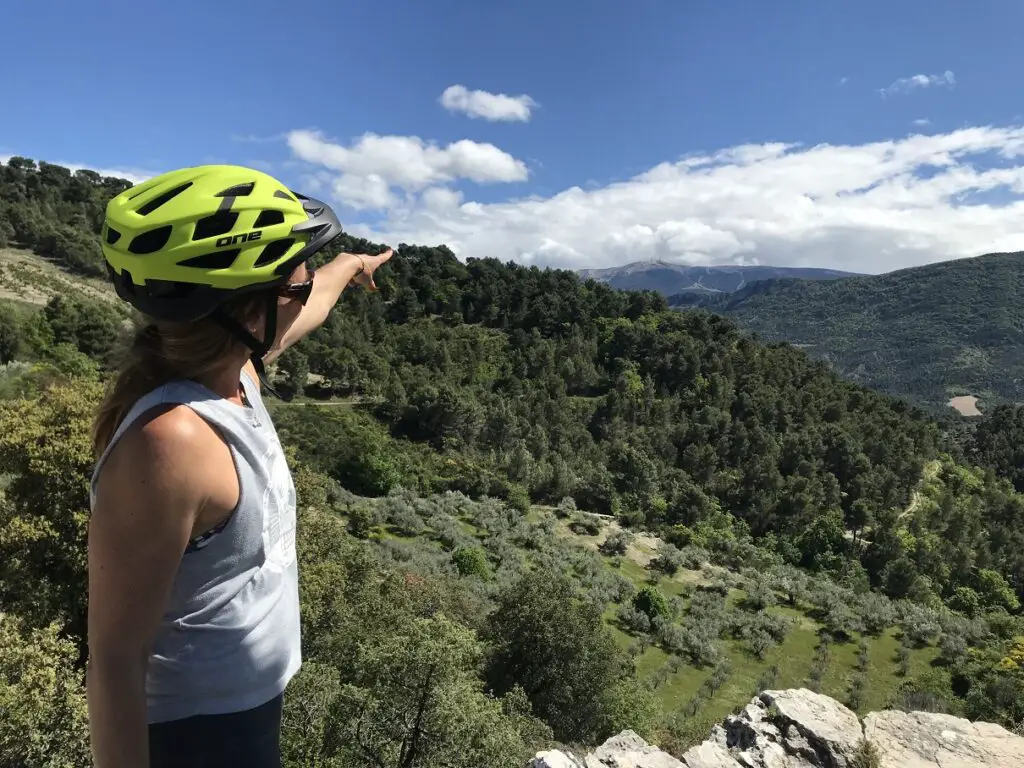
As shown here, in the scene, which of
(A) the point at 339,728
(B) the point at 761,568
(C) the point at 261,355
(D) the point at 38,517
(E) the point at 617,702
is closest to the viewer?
(C) the point at 261,355

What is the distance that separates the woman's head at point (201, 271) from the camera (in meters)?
1.61

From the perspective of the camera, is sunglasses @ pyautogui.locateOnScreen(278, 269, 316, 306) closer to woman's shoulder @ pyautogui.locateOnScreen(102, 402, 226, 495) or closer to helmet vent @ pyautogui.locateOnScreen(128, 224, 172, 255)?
helmet vent @ pyautogui.locateOnScreen(128, 224, 172, 255)

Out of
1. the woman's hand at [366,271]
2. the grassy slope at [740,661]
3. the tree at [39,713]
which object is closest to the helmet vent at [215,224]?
the woman's hand at [366,271]

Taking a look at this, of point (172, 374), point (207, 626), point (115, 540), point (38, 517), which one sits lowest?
point (38, 517)

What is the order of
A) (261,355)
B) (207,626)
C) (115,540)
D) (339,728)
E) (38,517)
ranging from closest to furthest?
(115,540) → (207,626) → (261,355) → (339,728) → (38,517)

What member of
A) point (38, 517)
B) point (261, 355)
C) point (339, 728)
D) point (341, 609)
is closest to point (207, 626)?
point (261, 355)

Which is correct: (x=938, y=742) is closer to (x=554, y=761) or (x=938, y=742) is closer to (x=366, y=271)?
(x=554, y=761)

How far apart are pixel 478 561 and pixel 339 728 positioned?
23.3 meters

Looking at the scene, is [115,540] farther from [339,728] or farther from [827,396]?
[827,396]

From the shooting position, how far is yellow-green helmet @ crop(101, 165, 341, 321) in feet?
5.48

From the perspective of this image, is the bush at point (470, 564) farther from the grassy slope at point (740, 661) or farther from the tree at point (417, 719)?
the tree at point (417, 719)

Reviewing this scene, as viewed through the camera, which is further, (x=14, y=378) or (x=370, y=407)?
(x=370, y=407)

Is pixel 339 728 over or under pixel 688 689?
over

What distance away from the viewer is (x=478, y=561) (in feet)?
104
